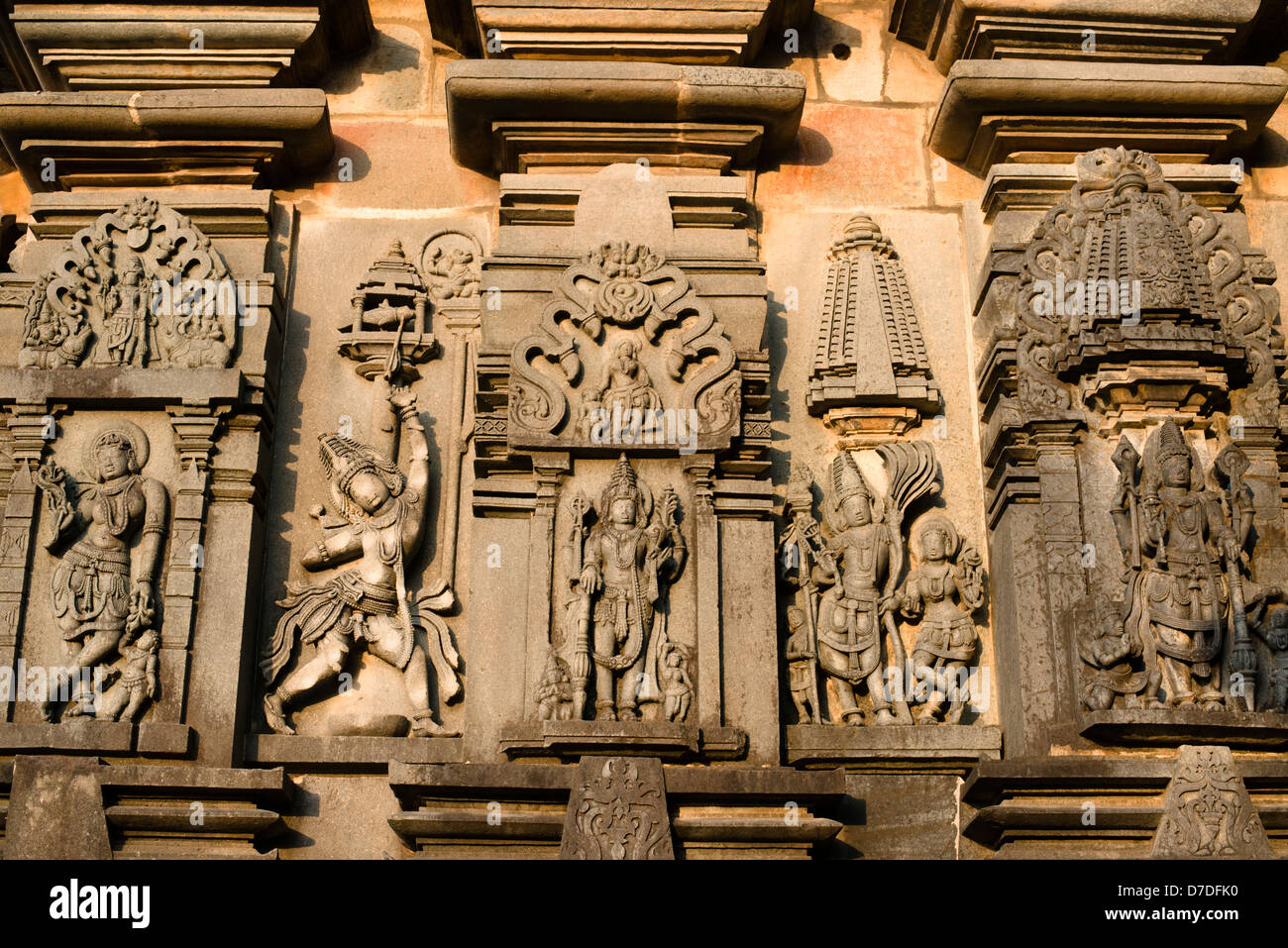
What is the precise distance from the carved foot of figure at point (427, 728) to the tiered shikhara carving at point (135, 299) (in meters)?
1.87

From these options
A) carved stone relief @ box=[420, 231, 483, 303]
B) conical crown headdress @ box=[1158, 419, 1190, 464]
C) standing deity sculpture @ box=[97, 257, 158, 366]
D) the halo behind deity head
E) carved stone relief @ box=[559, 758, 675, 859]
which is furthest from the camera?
carved stone relief @ box=[420, 231, 483, 303]

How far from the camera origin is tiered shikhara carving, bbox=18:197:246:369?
812cm

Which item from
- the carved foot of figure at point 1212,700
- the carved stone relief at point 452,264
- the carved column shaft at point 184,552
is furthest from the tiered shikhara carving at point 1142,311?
the carved column shaft at point 184,552

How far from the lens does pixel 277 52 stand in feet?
29.0

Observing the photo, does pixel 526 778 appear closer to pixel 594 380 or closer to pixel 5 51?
pixel 594 380

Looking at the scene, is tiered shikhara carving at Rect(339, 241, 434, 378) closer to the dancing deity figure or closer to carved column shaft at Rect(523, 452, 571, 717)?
carved column shaft at Rect(523, 452, 571, 717)

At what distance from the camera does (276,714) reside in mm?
7613

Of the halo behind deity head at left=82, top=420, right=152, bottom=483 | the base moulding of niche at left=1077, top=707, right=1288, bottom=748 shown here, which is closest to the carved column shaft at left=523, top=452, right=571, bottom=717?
the halo behind deity head at left=82, top=420, right=152, bottom=483

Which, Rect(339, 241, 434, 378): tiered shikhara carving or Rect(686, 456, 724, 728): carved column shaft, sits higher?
Rect(339, 241, 434, 378): tiered shikhara carving

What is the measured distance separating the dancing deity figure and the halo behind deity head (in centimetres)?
305

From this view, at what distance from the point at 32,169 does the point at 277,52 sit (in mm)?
1335

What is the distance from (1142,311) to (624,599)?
2.67m

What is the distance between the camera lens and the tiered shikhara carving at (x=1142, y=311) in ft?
26.1

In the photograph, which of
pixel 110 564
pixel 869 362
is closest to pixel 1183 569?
pixel 869 362
